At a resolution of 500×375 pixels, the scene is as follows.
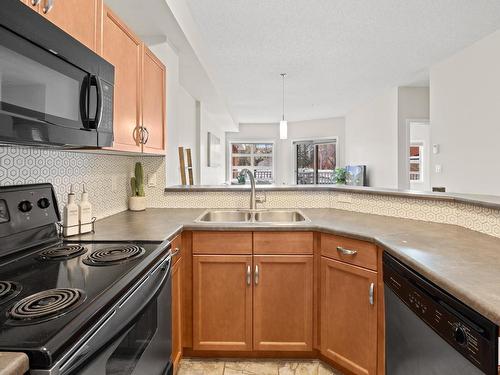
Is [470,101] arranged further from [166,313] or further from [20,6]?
[20,6]

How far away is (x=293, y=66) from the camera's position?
4391mm

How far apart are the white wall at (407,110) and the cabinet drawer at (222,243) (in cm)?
436

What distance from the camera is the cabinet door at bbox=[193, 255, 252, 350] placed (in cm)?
196

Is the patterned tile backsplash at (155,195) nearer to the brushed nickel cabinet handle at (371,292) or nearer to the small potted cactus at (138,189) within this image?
the small potted cactus at (138,189)

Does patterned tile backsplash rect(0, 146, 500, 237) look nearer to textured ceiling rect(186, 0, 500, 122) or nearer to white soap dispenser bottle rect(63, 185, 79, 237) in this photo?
white soap dispenser bottle rect(63, 185, 79, 237)

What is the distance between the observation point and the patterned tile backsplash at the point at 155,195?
1.48 m

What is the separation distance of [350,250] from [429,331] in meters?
0.64

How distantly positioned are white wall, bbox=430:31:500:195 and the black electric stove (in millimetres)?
3746

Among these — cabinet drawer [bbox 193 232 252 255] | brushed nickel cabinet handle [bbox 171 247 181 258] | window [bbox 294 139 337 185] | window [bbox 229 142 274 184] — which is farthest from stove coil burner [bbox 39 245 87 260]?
window [bbox 229 142 274 184]

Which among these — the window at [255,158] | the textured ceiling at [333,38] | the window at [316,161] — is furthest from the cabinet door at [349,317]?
the window at [255,158]

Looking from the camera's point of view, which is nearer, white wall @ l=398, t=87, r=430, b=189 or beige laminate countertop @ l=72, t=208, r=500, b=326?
beige laminate countertop @ l=72, t=208, r=500, b=326

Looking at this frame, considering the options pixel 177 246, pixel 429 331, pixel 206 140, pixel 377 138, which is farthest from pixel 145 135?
pixel 377 138

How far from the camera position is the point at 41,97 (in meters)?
0.98

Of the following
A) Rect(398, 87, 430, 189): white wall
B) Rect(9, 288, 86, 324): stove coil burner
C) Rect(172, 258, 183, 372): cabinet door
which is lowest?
Rect(172, 258, 183, 372): cabinet door
